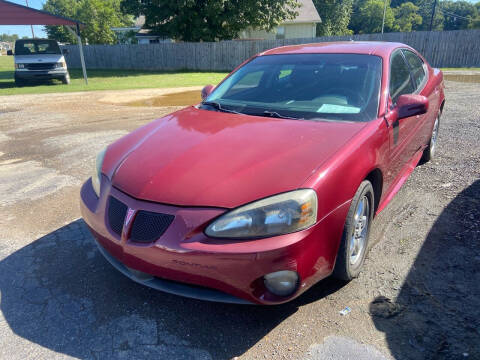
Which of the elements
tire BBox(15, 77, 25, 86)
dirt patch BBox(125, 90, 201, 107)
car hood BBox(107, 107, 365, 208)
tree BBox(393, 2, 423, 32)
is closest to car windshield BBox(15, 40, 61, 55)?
tire BBox(15, 77, 25, 86)

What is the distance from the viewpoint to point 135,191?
227cm

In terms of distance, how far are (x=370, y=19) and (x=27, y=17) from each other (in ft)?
240

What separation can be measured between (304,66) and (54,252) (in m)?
2.82

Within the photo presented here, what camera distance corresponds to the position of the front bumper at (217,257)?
6.47 feet

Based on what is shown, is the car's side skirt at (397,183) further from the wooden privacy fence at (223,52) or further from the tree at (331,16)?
the tree at (331,16)

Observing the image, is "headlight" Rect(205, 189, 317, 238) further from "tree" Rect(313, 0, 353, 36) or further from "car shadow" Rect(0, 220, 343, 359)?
"tree" Rect(313, 0, 353, 36)

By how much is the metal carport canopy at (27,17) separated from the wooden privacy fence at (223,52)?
9.31 meters

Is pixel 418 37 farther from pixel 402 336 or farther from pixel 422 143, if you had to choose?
pixel 402 336

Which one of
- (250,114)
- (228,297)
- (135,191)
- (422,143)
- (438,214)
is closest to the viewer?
(228,297)

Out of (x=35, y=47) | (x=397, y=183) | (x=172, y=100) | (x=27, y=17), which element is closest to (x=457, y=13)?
(x=27, y=17)

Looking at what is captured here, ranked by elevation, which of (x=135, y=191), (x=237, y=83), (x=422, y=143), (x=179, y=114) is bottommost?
(x=422, y=143)

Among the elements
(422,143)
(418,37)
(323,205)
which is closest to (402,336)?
(323,205)

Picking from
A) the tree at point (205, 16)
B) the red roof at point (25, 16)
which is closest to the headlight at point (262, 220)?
the red roof at point (25, 16)

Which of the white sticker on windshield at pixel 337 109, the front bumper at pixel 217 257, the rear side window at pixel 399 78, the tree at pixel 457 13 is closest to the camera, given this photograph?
the front bumper at pixel 217 257
